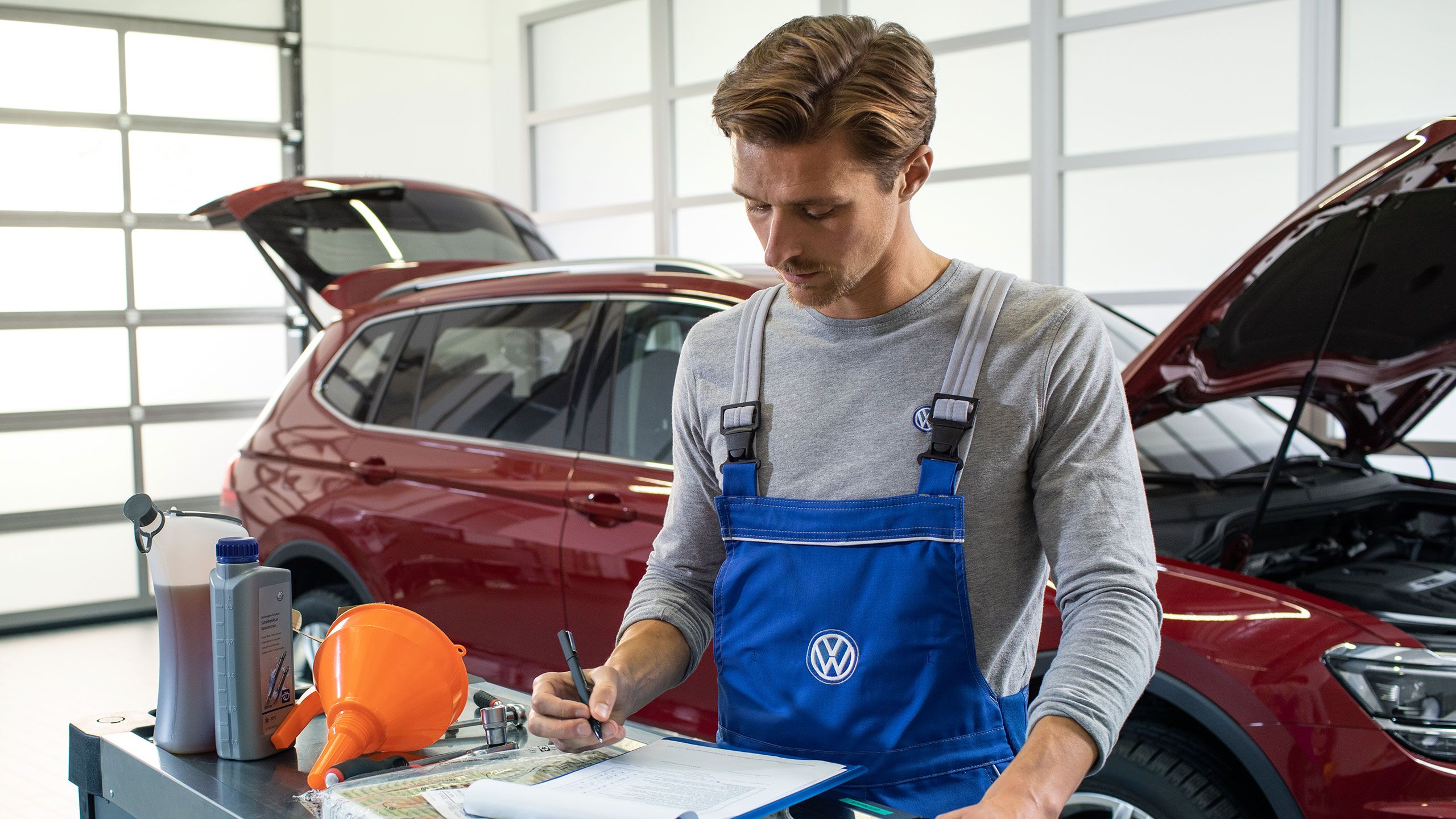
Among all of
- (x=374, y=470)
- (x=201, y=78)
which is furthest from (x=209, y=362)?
(x=374, y=470)

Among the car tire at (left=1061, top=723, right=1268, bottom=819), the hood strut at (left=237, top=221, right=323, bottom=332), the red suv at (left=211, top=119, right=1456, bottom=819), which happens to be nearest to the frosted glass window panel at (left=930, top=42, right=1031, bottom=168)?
the red suv at (left=211, top=119, right=1456, bottom=819)

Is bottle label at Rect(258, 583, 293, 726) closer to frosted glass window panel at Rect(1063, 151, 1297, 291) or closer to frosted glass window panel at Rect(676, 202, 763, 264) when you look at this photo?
frosted glass window panel at Rect(1063, 151, 1297, 291)

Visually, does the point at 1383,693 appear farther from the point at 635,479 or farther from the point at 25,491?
the point at 25,491

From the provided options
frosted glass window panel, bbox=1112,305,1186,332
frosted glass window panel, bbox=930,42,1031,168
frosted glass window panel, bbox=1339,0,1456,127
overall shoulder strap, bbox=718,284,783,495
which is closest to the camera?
overall shoulder strap, bbox=718,284,783,495

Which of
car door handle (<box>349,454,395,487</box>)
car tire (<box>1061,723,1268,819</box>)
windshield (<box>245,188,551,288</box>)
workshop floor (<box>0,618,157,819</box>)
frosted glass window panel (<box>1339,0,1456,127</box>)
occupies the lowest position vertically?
workshop floor (<box>0,618,157,819</box>)

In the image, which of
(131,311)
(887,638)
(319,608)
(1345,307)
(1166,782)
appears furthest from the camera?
(131,311)

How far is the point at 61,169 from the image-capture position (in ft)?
24.8

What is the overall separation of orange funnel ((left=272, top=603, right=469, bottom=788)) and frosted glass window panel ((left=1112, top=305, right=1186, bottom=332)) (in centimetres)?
495

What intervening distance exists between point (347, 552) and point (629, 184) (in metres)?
5.23

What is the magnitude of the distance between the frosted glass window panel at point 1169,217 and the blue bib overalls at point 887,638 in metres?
4.63

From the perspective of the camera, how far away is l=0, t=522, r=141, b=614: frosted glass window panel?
291 inches

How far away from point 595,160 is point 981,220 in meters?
3.25

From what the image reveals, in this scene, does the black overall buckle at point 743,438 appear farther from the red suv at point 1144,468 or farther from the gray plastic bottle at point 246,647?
the red suv at point 1144,468

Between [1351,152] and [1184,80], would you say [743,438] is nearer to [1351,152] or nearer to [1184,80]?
[1351,152]
